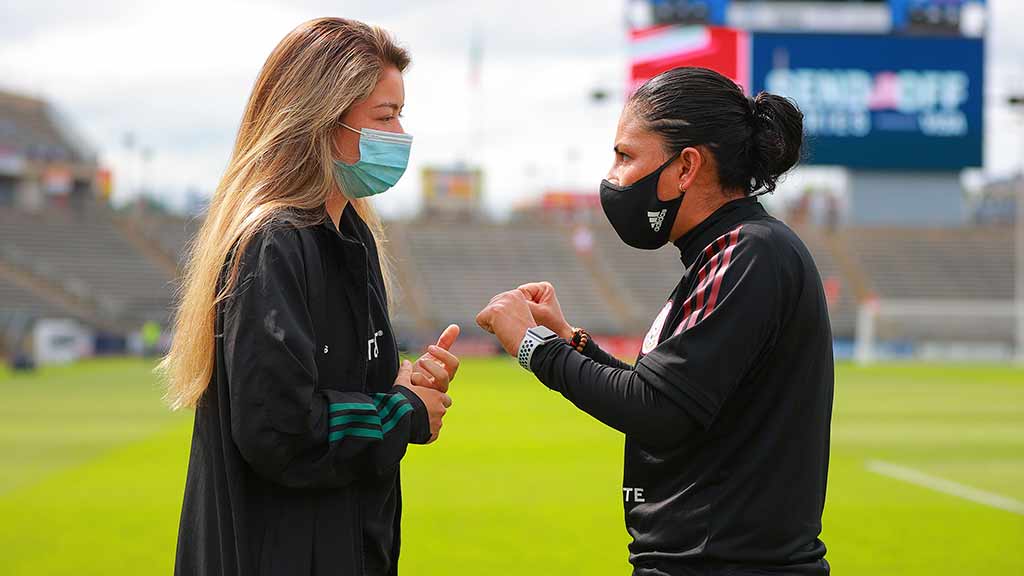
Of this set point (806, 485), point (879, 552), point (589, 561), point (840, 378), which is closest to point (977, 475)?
point (879, 552)

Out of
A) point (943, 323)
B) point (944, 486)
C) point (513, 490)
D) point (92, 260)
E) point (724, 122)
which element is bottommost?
point (943, 323)

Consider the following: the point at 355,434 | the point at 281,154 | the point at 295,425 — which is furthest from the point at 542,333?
the point at 281,154

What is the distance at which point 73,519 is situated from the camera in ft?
30.9

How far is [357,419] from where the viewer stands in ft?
9.29

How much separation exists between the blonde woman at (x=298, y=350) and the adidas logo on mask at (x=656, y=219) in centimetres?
62

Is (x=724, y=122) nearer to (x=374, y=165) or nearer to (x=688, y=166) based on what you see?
(x=688, y=166)

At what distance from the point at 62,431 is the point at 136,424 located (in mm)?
1262

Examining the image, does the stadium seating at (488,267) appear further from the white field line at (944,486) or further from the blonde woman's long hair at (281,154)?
the blonde woman's long hair at (281,154)

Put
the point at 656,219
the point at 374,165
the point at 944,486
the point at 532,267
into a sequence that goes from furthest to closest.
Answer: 1. the point at 532,267
2. the point at 944,486
3. the point at 374,165
4. the point at 656,219

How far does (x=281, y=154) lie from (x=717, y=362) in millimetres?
1151

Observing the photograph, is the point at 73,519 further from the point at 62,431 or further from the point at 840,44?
the point at 840,44

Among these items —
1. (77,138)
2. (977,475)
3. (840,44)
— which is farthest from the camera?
(77,138)

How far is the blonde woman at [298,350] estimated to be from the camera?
2.71 metres

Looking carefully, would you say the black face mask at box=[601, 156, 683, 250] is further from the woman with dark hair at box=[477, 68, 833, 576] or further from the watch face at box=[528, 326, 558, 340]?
the watch face at box=[528, 326, 558, 340]
